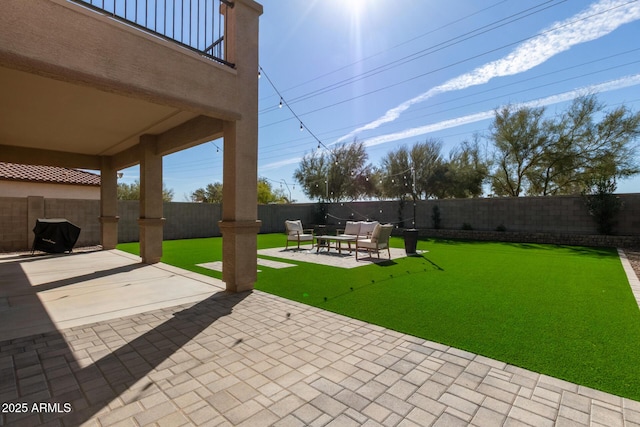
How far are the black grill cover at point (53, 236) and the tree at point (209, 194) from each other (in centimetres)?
2752

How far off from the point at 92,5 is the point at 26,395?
3.78 m

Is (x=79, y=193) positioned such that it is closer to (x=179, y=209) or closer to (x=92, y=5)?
(x=179, y=209)

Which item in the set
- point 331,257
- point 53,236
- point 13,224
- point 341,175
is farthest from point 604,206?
point 13,224

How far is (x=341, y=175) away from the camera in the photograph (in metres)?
23.5

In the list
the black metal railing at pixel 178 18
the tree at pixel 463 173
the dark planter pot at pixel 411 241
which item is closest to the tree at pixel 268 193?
the tree at pixel 463 173

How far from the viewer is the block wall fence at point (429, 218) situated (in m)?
10.1

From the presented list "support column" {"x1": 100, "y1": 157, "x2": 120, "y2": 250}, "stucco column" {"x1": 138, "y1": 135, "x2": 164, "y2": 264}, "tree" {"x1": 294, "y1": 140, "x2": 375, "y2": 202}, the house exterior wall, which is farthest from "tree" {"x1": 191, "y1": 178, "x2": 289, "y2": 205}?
"stucco column" {"x1": 138, "y1": 135, "x2": 164, "y2": 264}

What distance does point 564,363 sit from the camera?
2.54 metres

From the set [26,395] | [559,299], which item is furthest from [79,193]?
[559,299]

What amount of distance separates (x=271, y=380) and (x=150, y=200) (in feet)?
21.7

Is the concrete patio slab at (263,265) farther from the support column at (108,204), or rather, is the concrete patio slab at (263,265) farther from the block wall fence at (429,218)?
the support column at (108,204)

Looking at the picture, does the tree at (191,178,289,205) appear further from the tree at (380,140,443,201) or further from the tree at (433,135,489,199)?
the tree at (433,135,489,199)

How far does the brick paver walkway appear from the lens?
189 cm

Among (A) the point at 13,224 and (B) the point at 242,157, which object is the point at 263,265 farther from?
(A) the point at 13,224
